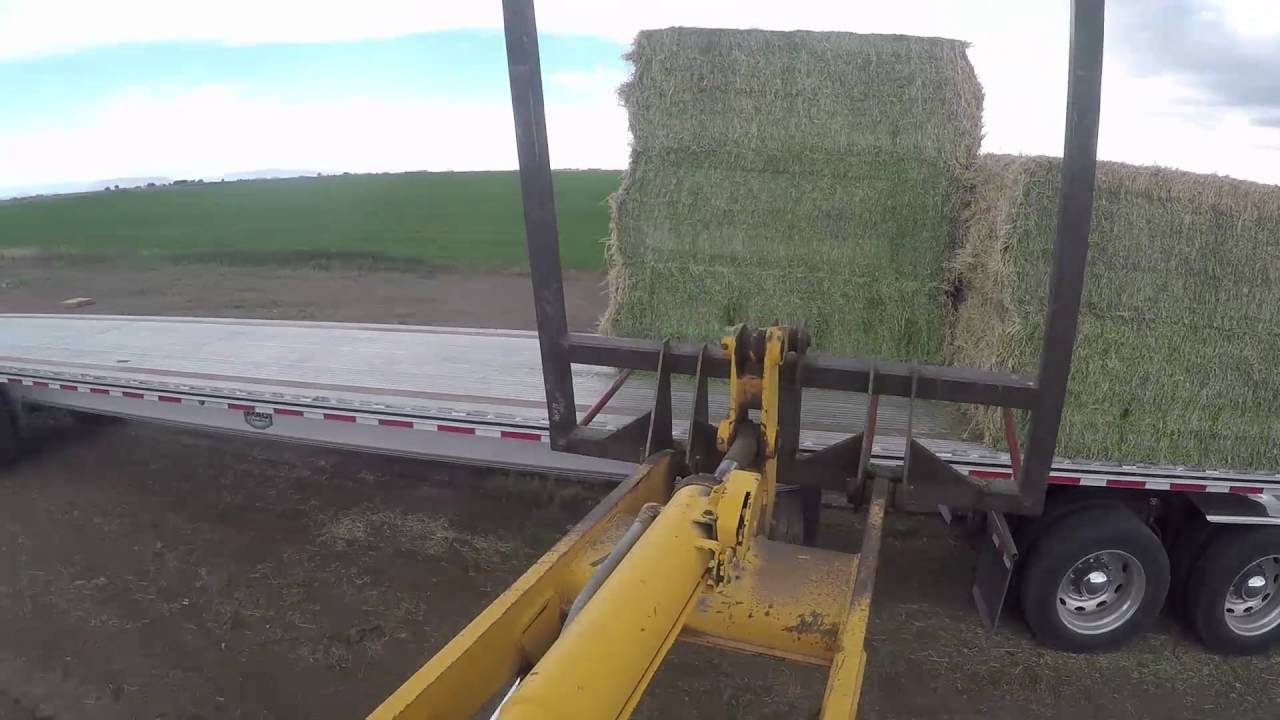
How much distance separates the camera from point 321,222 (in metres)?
27.2

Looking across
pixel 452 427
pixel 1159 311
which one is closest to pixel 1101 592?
pixel 1159 311

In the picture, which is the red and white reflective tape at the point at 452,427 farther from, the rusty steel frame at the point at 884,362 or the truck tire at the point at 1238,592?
the rusty steel frame at the point at 884,362

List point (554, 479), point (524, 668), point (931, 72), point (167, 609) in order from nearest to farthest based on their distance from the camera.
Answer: point (524, 668) < point (167, 609) < point (931, 72) < point (554, 479)

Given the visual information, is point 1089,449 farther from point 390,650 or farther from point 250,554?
point 250,554

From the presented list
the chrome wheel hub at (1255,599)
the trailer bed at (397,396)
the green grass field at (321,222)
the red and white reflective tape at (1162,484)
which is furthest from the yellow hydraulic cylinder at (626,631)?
the green grass field at (321,222)

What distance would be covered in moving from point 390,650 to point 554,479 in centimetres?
237

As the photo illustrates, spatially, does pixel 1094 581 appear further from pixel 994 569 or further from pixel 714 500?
pixel 714 500

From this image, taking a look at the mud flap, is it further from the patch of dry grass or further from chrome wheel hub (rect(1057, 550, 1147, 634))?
the patch of dry grass

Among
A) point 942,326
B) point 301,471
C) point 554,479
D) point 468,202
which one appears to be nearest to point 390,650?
point 554,479

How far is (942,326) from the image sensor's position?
5426mm

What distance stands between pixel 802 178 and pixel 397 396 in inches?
120

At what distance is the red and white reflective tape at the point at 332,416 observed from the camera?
16.1 feet

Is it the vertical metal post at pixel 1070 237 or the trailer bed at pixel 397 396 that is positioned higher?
the vertical metal post at pixel 1070 237

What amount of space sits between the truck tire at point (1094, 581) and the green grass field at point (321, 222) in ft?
42.8
